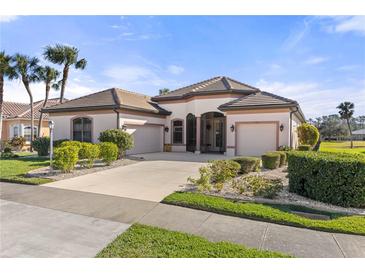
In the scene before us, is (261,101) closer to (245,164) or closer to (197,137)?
(197,137)

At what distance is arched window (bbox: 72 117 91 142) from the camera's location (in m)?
17.8

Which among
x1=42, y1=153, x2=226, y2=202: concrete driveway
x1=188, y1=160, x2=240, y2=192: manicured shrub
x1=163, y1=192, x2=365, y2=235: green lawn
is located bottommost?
x1=163, y1=192, x2=365, y2=235: green lawn

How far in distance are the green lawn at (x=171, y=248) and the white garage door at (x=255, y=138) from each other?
12989 mm

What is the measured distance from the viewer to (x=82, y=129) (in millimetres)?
18062

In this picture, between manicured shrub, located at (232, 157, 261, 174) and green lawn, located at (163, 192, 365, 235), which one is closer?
green lawn, located at (163, 192, 365, 235)

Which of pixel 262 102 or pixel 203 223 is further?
pixel 262 102

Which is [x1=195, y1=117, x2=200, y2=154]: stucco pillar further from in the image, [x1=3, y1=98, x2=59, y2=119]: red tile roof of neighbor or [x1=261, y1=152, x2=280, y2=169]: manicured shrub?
[x1=3, y1=98, x2=59, y2=119]: red tile roof of neighbor

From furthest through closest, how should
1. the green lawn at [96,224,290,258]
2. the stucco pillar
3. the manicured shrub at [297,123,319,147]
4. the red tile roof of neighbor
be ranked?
the red tile roof of neighbor, the stucco pillar, the manicured shrub at [297,123,319,147], the green lawn at [96,224,290,258]

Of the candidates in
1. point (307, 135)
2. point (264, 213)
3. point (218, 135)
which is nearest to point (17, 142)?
point (218, 135)

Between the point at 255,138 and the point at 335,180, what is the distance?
1022 centimetres

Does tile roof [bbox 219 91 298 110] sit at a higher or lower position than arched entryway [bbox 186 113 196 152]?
higher

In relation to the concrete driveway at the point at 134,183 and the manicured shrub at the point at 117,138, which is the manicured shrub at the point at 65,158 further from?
the manicured shrub at the point at 117,138

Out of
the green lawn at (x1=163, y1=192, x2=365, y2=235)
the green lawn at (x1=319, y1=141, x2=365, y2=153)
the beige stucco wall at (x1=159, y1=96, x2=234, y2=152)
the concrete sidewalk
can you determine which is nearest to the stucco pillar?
the beige stucco wall at (x1=159, y1=96, x2=234, y2=152)
